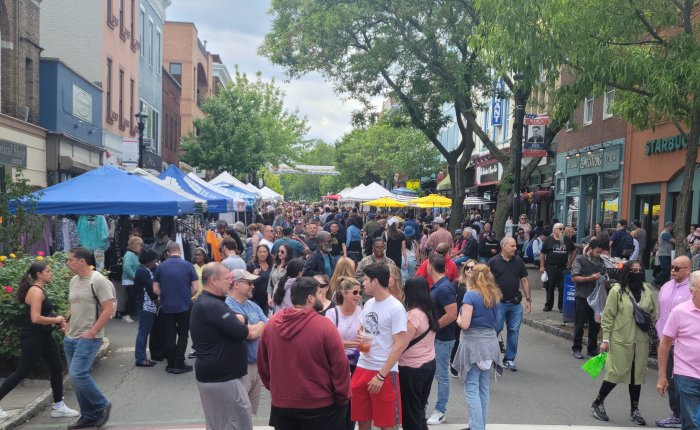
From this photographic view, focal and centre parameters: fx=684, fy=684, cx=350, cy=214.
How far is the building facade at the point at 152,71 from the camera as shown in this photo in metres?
29.8

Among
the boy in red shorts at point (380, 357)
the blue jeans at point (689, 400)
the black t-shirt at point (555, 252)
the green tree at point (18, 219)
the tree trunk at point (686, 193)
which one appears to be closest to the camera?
the boy in red shorts at point (380, 357)

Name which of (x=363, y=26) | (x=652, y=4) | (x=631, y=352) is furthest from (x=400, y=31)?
(x=631, y=352)

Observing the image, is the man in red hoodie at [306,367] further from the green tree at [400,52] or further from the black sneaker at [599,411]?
the green tree at [400,52]

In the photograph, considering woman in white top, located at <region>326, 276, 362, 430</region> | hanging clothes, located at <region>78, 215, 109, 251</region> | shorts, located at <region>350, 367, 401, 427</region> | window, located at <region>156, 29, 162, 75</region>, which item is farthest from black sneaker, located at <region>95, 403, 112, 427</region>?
window, located at <region>156, 29, 162, 75</region>

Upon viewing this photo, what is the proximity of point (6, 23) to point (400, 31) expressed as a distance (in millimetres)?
10832

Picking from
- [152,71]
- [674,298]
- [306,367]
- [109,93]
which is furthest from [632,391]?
[152,71]

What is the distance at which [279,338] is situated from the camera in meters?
4.47

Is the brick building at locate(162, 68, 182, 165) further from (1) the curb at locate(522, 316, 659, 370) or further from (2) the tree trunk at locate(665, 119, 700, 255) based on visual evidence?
(2) the tree trunk at locate(665, 119, 700, 255)

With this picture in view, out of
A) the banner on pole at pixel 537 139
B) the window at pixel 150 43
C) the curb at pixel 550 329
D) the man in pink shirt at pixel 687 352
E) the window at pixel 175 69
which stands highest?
the window at pixel 175 69

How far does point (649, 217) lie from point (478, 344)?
49.6 feet

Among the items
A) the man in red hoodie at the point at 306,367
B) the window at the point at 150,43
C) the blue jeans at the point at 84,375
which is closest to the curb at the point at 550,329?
the blue jeans at the point at 84,375

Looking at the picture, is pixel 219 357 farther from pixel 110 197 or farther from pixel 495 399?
pixel 110 197

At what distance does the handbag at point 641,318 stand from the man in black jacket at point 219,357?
14.3 feet

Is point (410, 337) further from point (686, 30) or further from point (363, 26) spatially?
point (363, 26)
